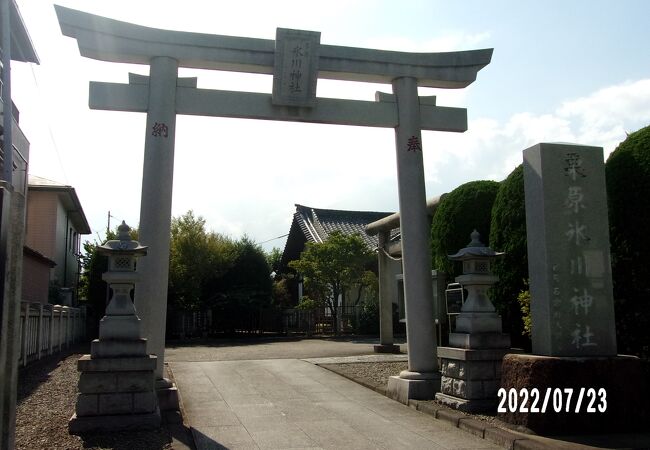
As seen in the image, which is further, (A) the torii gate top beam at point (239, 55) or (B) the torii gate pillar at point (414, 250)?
(B) the torii gate pillar at point (414, 250)

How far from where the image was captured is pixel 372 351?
17109 mm

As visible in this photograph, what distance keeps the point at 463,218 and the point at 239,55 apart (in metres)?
5.84

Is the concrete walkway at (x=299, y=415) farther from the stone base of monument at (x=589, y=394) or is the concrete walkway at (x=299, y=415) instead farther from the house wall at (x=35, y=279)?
the house wall at (x=35, y=279)

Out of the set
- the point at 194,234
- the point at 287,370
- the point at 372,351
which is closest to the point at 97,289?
the point at 194,234

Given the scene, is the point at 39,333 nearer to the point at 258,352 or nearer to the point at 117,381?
the point at 258,352

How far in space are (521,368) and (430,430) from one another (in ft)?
4.75

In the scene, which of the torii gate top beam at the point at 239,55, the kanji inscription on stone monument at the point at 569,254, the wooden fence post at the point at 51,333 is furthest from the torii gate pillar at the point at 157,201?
the wooden fence post at the point at 51,333

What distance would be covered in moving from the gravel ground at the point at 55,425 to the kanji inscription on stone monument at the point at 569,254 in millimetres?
4851

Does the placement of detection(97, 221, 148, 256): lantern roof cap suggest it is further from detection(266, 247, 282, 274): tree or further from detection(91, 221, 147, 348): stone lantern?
detection(266, 247, 282, 274): tree

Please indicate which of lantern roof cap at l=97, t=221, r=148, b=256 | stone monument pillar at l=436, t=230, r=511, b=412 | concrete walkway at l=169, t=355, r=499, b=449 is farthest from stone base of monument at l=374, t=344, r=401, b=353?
lantern roof cap at l=97, t=221, r=148, b=256

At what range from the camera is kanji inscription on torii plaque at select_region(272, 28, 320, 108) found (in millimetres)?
9148

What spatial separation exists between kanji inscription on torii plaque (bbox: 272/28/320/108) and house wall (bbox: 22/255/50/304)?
39.2 ft

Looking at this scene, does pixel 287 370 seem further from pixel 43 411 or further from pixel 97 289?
pixel 97 289

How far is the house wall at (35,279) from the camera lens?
17.9m
